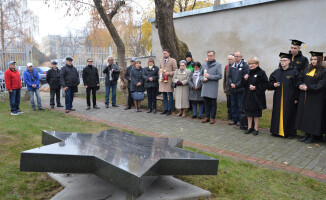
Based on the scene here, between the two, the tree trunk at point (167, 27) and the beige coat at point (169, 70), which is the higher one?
the tree trunk at point (167, 27)

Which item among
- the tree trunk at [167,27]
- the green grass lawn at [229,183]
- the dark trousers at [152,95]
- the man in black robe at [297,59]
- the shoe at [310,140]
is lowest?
the green grass lawn at [229,183]

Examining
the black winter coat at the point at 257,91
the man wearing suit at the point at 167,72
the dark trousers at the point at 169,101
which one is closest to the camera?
the black winter coat at the point at 257,91

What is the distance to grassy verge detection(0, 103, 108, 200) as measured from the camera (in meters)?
3.72

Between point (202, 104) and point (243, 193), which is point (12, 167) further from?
point (202, 104)

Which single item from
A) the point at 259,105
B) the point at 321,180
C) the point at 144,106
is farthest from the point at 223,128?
the point at 144,106

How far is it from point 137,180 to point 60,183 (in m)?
1.74

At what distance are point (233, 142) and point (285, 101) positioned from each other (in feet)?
5.47

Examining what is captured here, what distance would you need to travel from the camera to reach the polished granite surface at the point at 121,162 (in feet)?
9.32

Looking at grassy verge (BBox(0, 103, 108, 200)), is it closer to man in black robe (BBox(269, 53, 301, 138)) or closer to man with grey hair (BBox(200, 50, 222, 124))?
man with grey hair (BBox(200, 50, 222, 124))

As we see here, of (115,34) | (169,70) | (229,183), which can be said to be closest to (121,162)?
(229,183)

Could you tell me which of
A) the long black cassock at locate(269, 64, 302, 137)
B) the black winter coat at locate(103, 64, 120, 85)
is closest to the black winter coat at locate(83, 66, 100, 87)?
the black winter coat at locate(103, 64, 120, 85)

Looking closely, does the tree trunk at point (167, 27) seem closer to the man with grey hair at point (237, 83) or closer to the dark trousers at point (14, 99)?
the man with grey hair at point (237, 83)

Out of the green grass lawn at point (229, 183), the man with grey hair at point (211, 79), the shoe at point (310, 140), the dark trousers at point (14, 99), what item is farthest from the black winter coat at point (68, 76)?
the shoe at point (310, 140)

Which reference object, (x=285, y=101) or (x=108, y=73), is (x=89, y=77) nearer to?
(x=108, y=73)
